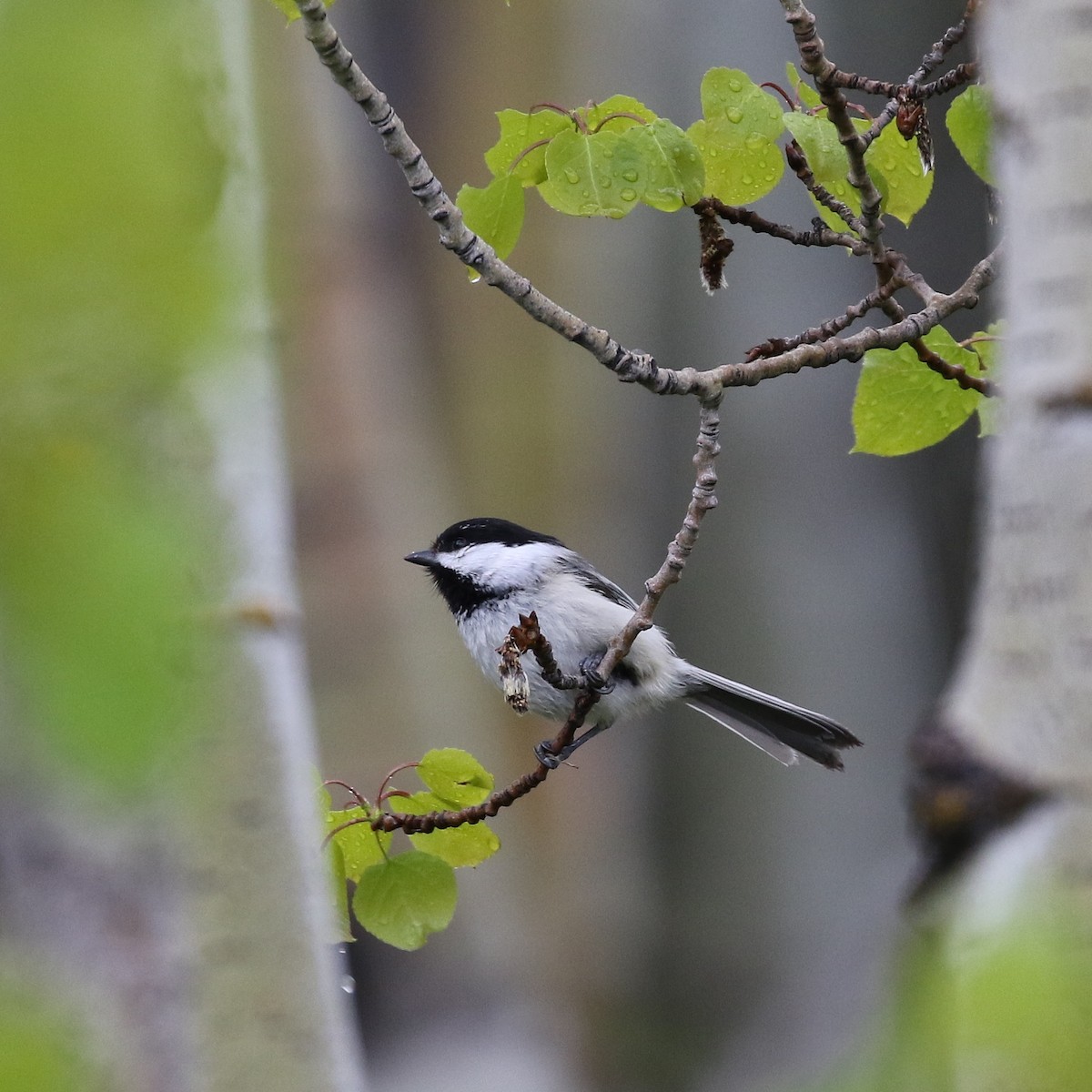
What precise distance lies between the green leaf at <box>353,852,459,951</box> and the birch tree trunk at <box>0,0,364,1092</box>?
75 centimetres

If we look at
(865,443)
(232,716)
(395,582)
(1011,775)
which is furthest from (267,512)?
(395,582)

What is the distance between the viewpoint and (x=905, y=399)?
1.62 metres

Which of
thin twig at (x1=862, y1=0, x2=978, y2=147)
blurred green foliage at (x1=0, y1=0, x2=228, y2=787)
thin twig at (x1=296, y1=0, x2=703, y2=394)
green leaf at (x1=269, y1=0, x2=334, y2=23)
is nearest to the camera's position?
blurred green foliage at (x1=0, y1=0, x2=228, y2=787)

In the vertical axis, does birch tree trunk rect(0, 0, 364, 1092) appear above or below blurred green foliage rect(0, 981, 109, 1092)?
above

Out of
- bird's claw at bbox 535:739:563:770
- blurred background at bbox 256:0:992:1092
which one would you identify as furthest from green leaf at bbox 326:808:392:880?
blurred background at bbox 256:0:992:1092

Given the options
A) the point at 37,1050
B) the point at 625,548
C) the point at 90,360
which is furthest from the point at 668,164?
the point at 625,548

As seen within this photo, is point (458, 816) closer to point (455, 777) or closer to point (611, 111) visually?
point (455, 777)

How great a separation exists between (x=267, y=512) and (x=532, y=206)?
4.67m

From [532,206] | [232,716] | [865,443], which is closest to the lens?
[232,716]

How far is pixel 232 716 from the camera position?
0.63 m

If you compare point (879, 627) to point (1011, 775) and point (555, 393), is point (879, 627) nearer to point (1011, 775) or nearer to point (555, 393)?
point (555, 393)

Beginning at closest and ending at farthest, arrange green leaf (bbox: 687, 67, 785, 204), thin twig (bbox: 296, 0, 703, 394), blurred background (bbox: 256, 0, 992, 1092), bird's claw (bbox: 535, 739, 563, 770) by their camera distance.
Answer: thin twig (bbox: 296, 0, 703, 394) → green leaf (bbox: 687, 67, 785, 204) → bird's claw (bbox: 535, 739, 563, 770) → blurred background (bbox: 256, 0, 992, 1092)

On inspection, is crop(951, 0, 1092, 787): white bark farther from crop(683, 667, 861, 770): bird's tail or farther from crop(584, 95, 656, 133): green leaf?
crop(683, 667, 861, 770): bird's tail

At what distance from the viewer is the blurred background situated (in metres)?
4.73
